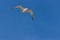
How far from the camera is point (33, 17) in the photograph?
31.8 feet

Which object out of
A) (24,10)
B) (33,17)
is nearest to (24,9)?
(24,10)

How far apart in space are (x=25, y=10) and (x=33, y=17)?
1.01 metres

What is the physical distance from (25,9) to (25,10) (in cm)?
9

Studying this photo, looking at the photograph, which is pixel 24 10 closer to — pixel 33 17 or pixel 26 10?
pixel 26 10

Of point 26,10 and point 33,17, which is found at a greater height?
point 26,10

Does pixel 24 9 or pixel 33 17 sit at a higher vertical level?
pixel 24 9

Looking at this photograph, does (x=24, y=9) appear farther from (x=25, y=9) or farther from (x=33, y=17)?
(x=33, y=17)

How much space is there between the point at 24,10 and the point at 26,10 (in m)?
0.30

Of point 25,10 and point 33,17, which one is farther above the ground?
point 25,10

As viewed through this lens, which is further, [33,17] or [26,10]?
[26,10]

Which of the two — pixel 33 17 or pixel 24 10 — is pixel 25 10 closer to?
pixel 24 10

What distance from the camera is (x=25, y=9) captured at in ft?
33.8

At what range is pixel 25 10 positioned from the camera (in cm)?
1027

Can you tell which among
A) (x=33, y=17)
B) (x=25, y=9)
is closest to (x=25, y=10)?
(x=25, y=9)
